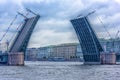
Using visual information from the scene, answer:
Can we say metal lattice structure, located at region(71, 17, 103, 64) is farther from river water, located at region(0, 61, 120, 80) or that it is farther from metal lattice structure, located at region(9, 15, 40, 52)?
river water, located at region(0, 61, 120, 80)

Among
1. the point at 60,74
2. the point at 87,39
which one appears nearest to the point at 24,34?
the point at 87,39

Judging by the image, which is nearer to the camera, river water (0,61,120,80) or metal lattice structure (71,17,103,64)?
river water (0,61,120,80)

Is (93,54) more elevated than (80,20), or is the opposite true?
(80,20)

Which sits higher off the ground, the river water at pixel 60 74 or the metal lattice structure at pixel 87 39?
the metal lattice structure at pixel 87 39

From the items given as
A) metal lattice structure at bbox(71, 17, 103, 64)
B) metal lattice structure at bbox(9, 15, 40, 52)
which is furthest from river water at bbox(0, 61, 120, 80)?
metal lattice structure at bbox(71, 17, 103, 64)

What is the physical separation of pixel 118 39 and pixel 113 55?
69582 millimetres

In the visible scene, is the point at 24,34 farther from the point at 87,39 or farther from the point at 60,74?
the point at 60,74

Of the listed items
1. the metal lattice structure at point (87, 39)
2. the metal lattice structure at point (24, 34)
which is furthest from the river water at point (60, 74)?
the metal lattice structure at point (87, 39)

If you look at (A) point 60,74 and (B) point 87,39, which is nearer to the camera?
(A) point 60,74

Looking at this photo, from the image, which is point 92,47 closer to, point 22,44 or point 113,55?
point 113,55

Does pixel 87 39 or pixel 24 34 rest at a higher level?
pixel 24 34

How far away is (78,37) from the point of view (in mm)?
85062

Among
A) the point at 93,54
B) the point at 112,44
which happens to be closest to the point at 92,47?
the point at 93,54

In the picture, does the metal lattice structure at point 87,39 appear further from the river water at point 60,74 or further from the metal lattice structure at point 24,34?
the river water at point 60,74
